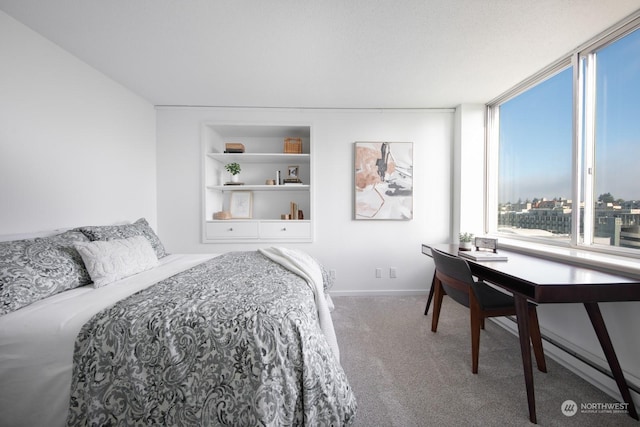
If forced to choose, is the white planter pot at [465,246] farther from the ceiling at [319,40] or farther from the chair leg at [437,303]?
Result: the ceiling at [319,40]

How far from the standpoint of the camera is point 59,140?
1.94 meters

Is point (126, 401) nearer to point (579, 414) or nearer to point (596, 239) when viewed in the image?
point (579, 414)

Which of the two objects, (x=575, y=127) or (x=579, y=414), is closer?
(x=579, y=414)

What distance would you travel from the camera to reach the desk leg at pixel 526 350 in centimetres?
130

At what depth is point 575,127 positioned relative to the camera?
6.40 ft

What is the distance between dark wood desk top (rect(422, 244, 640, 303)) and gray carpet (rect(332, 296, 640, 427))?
0.66 m

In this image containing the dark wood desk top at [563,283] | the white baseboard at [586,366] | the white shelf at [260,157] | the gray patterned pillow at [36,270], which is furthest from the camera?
the white shelf at [260,157]

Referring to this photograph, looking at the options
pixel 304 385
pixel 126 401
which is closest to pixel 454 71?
pixel 304 385

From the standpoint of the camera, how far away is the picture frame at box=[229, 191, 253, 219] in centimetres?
334

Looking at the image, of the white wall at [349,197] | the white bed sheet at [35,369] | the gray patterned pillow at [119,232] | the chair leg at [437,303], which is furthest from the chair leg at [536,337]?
the gray patterned pillow at [119,232]

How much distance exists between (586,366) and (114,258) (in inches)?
127

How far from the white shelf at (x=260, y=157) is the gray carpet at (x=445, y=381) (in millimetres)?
2039

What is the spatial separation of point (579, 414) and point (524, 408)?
28cm

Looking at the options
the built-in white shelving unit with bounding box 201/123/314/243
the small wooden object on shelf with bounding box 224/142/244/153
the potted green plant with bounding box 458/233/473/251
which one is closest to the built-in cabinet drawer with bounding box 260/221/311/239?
the built-in white shelving unit with bounding box 201/123/314/243
